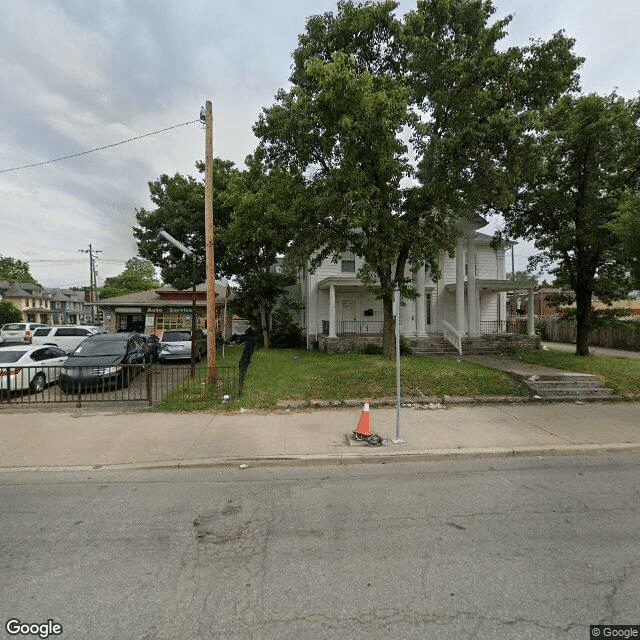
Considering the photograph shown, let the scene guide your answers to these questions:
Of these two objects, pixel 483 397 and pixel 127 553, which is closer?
pixel 127 553

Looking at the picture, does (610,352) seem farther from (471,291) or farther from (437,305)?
(437,305)

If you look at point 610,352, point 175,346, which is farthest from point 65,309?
point 610,352

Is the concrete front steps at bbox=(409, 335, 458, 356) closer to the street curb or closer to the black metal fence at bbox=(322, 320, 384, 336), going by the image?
the black metal fence at bbox=(322, 320, 384, 336)

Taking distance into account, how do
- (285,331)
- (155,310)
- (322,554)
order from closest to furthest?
(322,554)
(285,331)
(155,310)

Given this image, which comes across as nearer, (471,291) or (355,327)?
(471,291)

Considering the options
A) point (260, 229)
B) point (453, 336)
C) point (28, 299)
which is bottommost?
point (453, 336)

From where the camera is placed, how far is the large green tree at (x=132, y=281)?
56.7m

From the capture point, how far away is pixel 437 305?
60.6 feet

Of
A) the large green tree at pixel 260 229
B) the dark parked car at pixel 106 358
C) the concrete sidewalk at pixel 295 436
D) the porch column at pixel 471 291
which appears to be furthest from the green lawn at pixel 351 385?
the porch column at pixel 471 291

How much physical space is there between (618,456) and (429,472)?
3.14m

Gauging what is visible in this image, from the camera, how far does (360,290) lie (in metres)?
19.7

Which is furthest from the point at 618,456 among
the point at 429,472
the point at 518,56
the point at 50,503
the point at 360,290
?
the point at 360,290

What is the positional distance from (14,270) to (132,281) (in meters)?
31.0

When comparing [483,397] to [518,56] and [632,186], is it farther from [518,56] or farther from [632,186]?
[632,186]
